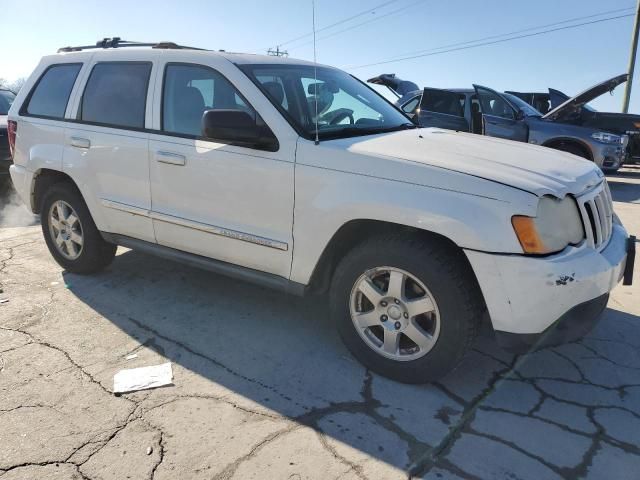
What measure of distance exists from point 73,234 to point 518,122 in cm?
819

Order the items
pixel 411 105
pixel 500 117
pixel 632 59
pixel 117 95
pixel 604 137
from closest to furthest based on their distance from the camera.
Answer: pixel 117 95
pixel 604 137
pixel 500 117
pixel 411 105
pixel 632 59

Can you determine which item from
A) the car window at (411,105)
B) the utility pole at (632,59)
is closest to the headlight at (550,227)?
the car window at (411,105)

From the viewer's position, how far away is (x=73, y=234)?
4.25 m

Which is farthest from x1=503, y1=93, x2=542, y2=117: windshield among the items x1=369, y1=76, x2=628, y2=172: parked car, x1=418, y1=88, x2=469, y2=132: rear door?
x1=418, y1=88, x2=469, y2=132: rear door

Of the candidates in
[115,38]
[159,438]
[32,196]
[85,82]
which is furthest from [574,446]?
[115,38]

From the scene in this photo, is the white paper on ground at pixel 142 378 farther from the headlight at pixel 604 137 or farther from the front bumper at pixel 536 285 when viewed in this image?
the headlight at pixel 604 137

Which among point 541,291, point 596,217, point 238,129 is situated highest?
point 238,129

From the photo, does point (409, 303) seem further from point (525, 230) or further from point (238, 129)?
point (238, 129)

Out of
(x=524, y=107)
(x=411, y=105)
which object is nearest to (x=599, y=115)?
(x=524, y=107)

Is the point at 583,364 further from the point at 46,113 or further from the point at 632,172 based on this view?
the point at 632,172

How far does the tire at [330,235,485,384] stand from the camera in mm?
2549

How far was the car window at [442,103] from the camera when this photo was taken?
9.86 meters

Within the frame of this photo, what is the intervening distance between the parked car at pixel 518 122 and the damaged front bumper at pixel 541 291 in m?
7.32

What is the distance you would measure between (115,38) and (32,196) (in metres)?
1.60
